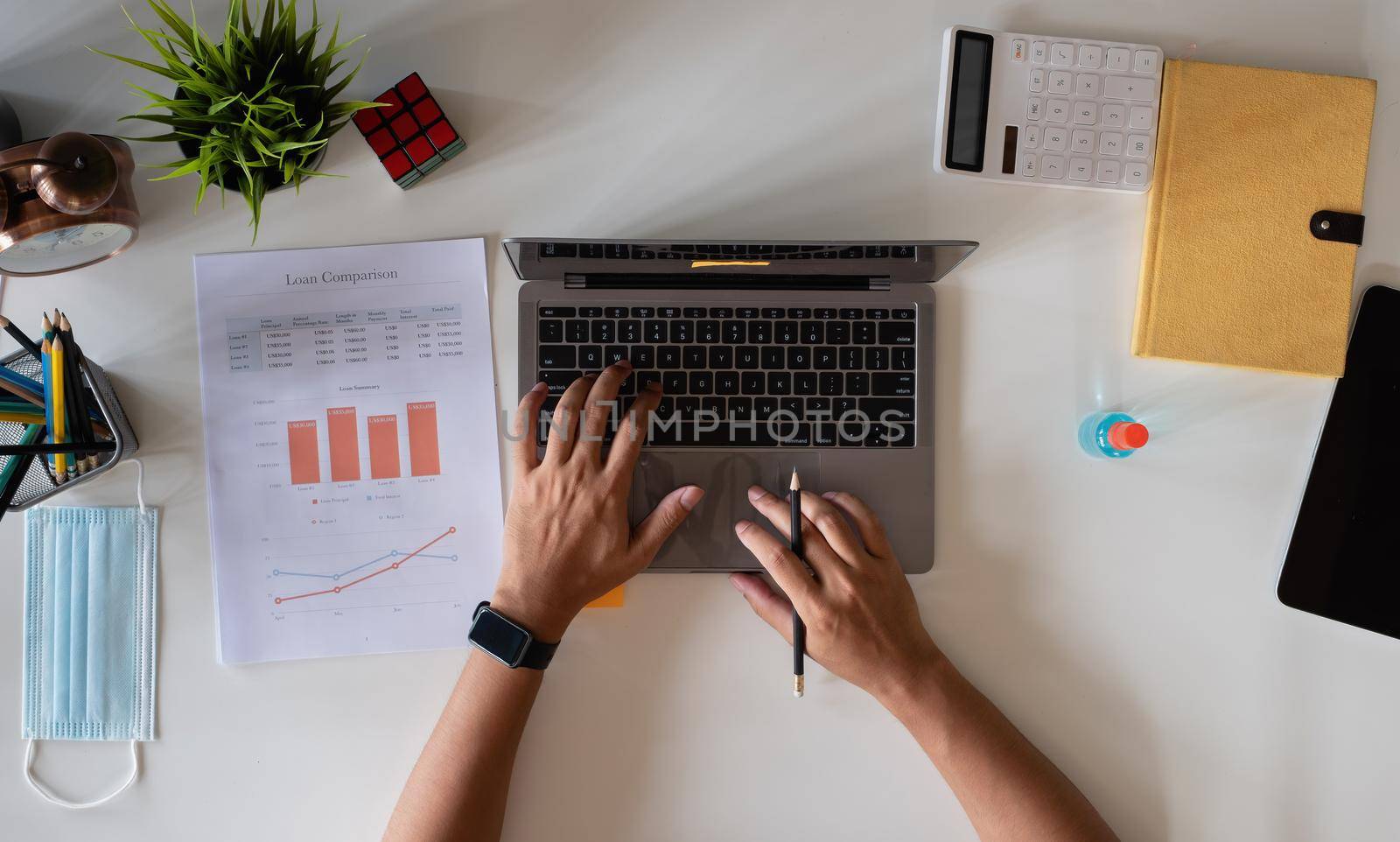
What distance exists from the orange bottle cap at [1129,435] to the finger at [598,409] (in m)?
0.54

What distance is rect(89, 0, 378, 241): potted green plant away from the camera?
720mm

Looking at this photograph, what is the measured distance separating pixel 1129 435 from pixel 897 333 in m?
0.27

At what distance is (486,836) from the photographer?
2.60 feet

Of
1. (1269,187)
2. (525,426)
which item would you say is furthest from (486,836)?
(1269,187)

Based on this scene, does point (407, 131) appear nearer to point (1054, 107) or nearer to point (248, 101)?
point (248, 101)

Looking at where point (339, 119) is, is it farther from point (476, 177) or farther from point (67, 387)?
point (67, 387)

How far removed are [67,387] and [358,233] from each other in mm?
335

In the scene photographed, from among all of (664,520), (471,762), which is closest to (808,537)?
(664,520)

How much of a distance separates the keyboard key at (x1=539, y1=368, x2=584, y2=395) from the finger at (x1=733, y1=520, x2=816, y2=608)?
26 cm

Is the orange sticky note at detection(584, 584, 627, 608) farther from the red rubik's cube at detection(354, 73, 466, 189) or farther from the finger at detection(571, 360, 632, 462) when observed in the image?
the red rubik's cube at detection(354, 73, 466, 189)

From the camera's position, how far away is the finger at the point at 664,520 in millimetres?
815

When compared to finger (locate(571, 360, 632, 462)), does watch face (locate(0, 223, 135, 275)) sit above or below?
above

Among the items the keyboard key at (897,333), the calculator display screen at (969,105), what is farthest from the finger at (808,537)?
the calculator display screen at (969,105)

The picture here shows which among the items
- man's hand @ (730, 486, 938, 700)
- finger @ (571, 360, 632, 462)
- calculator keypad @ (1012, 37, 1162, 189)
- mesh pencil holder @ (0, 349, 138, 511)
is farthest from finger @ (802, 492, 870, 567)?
mesh pencil holder @ (0, 349, 138, 511)
